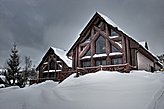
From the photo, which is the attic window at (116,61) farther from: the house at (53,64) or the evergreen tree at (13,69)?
the evergreen tree at (13,69)

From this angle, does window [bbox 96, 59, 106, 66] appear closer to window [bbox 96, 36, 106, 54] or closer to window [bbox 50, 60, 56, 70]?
window [bbox 96, 36, 106, 54]

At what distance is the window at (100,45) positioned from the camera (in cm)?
2220

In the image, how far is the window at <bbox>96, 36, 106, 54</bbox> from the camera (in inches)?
874

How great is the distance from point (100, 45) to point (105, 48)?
2.79 feet

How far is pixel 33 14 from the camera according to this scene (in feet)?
82.3

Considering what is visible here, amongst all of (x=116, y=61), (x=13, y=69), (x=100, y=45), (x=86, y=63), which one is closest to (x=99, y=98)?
(x=116, y=61)

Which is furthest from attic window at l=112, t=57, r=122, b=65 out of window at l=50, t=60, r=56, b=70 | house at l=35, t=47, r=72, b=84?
window at l=50, t=60, r=56, b=70

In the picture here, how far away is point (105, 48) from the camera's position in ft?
71.9

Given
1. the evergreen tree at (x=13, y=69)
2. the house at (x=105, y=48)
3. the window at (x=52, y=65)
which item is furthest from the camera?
the evergreen tree at (x=13, y=69)

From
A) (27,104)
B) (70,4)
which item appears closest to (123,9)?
(70,4)

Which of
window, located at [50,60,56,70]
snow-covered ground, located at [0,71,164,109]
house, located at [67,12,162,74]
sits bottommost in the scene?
snow-covered ground, located at [0,71,164,109]

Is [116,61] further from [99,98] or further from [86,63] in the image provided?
[99,98]

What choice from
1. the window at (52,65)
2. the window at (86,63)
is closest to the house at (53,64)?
the window at (52,65)

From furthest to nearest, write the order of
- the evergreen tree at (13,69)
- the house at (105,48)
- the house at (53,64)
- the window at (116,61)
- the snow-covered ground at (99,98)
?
the evergreen tree at (13,69)
the house at (53,64)
the window at (116,61)
the house at (105,48)
the snow-covered ground at (99,98)
